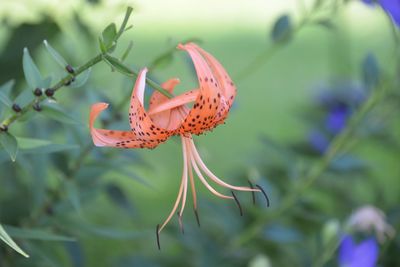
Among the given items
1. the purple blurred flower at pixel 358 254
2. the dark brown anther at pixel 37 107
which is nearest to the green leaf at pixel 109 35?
the dark brown anther at pixel 37 107

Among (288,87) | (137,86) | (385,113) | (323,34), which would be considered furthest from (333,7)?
(323,34)

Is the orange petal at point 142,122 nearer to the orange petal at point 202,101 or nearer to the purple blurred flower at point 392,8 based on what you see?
the orange petal at point 202,101

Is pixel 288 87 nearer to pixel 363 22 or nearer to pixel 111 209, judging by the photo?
pixel 363 22

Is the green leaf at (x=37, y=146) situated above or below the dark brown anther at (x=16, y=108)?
below

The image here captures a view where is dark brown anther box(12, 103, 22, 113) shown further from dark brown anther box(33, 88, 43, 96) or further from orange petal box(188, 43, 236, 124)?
orange petal box(188, 43, 236, 124)

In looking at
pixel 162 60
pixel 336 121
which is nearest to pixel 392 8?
pixel 162 60
